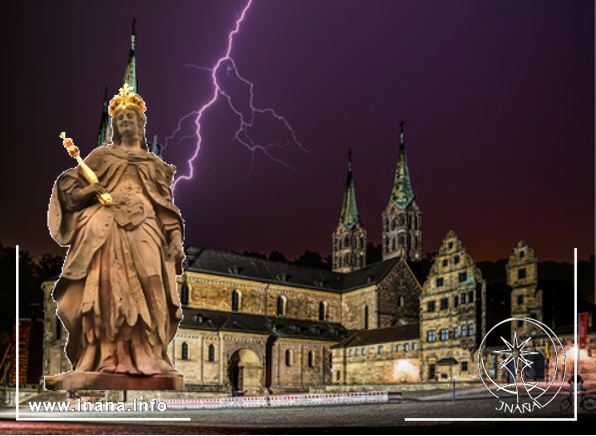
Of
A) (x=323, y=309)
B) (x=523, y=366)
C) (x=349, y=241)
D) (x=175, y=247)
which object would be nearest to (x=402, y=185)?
(x=349, y=241)

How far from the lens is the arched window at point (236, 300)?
63.3 metres

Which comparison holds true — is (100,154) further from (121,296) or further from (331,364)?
(331,364)

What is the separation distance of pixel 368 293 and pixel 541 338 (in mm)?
27183

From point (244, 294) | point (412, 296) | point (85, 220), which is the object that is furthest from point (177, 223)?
point (412, 296)

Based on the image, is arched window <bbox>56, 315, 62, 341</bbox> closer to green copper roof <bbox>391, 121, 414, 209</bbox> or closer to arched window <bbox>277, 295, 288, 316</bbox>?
arched window <bbox>277, 295, 288, 316</bbox>

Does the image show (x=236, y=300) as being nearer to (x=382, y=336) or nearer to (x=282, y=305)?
(x=282, y=305)

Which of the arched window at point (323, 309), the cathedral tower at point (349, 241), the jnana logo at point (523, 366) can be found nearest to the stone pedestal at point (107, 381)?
the jnana logo at point (523, 366)

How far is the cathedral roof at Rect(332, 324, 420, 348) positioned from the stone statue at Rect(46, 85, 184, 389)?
4259 cm

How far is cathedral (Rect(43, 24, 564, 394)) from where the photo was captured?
48.1 meters

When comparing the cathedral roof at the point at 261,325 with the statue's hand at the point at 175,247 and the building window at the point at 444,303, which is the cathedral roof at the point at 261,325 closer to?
the building window at the point at 444,303

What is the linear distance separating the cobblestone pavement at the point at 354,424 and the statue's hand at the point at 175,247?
9.53 ft

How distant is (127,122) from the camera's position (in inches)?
459

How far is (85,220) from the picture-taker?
37.2ft

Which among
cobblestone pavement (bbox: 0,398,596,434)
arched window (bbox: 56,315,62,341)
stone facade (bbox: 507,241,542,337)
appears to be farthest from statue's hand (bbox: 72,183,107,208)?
arched window (bbox: 56,315,62,341)
